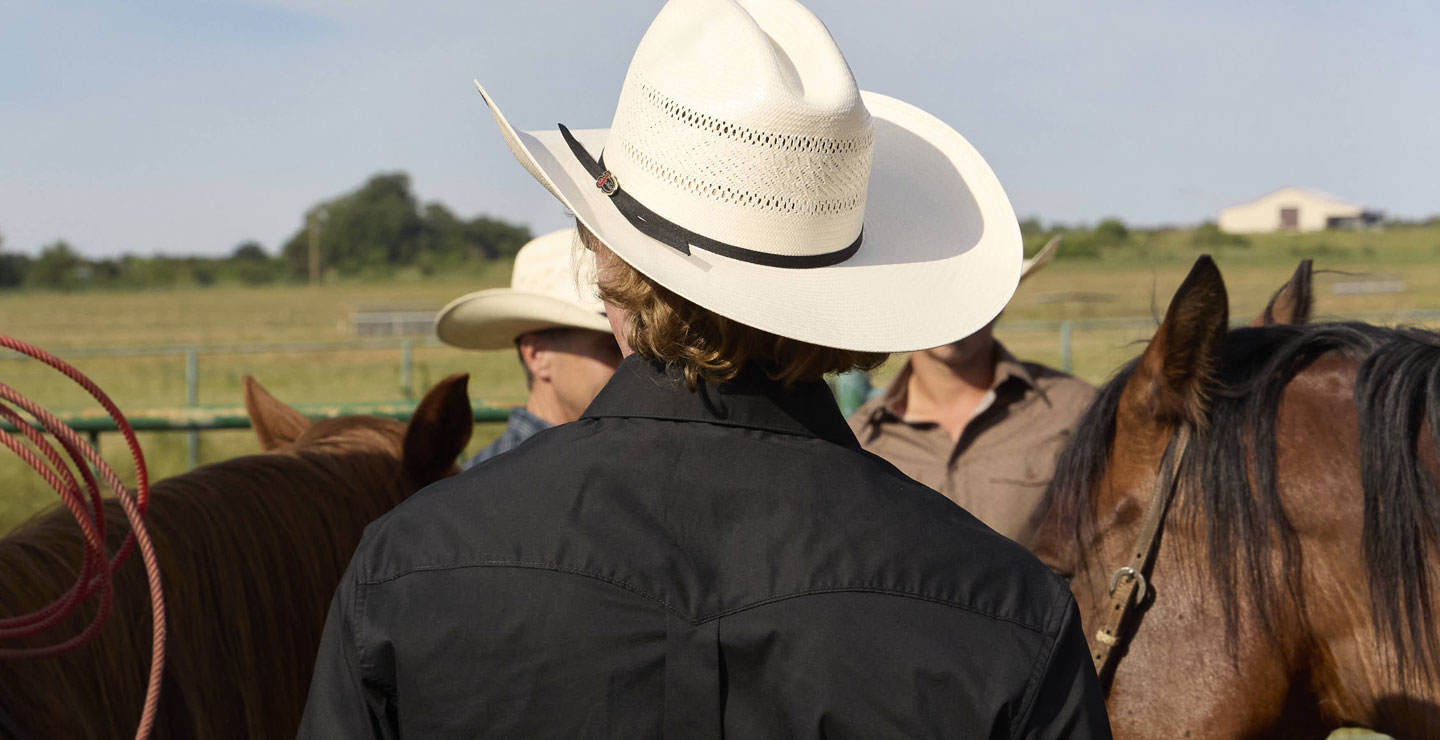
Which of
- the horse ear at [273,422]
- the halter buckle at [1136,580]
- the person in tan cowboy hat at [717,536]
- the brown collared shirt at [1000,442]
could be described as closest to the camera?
the person in tan cowboy hat at [717,536]

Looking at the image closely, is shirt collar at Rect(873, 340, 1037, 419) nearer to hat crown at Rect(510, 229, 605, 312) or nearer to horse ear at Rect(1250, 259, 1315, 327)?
hat crown at Rect(510, 229, 605, 312)

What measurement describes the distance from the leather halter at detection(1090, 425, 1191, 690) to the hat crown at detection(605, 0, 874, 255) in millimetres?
742

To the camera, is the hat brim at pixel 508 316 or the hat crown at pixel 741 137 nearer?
the hat crown at pixel 741 137

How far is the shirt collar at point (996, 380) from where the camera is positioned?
3.49 meters

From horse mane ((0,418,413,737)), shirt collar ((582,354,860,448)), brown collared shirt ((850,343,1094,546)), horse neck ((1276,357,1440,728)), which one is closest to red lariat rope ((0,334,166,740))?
horse mane ((0,418,413,737))

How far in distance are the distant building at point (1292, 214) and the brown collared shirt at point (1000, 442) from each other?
59615mm

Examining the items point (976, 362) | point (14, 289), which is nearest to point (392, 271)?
point (14, 289)

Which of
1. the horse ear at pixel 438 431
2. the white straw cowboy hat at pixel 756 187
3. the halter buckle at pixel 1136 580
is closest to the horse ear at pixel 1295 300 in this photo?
the halter buckle at pixel 1136 580

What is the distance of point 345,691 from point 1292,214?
7101 cm

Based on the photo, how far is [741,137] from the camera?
1.19 meters

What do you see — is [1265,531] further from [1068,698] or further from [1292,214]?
[1292,214]

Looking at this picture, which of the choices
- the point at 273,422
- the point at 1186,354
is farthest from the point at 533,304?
the point at 1186,354

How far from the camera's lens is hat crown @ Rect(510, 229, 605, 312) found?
9.37 feet

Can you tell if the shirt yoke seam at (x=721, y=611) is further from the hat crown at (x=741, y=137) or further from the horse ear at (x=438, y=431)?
the horse ear at (x=438, y=431)
